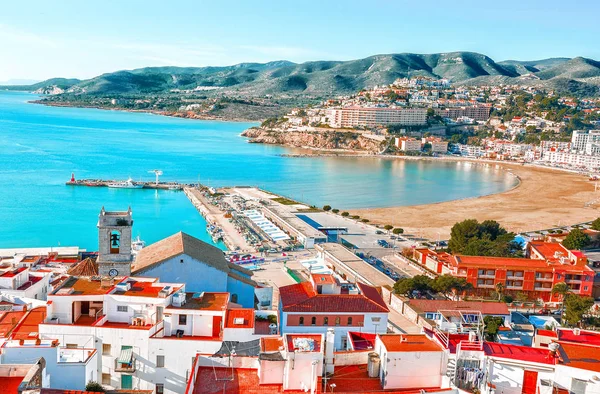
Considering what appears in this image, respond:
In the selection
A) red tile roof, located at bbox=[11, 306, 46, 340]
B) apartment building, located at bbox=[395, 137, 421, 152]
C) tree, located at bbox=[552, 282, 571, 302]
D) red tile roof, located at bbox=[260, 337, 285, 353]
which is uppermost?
red tile roof, located at bbox=[260, 337, 285, 353]

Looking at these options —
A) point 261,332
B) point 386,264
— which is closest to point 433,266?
point 386,264

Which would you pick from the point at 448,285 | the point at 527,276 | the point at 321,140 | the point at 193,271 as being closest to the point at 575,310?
the point at 527,276

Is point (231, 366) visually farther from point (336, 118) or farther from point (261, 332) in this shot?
point (336, 118)

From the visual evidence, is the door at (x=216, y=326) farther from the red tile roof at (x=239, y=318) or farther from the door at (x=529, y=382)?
the door at (x=529, y=382)

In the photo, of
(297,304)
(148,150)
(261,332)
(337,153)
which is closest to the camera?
(261,332)

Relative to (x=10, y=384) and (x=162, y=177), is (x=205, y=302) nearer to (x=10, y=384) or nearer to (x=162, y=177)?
(x=10, y=384)

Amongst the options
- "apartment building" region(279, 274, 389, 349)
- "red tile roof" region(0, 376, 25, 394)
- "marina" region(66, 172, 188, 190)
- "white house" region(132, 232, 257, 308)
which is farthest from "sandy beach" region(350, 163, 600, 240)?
"red tile roof" region(0, 376, 25, 394)

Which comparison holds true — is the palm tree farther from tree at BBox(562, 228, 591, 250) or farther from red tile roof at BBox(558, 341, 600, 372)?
red tile roof at BBox(558, 341, 600, 372)
